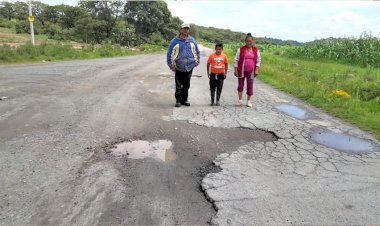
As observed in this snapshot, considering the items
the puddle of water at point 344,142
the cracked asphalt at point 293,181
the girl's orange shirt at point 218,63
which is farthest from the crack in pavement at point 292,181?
the girl's orange shirt at point 218,63

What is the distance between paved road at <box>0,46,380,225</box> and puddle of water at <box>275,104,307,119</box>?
0.70 feet

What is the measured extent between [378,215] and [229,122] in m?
3.45

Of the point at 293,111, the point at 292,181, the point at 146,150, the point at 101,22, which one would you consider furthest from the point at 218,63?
the point at 101,22

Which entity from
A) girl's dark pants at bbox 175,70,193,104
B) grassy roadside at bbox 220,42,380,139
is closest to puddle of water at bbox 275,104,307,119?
grassy roadside at bbox 220,42,380,139

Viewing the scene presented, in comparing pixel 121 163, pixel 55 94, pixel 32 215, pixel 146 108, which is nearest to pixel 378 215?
pixel 121 163

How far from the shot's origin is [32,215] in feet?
10.2

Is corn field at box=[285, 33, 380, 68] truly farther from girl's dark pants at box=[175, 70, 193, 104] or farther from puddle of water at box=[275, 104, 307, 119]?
girl's dark pants at box=[175, 70, 193, 104]

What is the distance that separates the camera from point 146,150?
4867mm

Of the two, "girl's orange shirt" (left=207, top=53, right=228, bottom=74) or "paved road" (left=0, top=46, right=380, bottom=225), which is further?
"girl's orange shirt" (left=207, top=53, right=228, bottom=74)

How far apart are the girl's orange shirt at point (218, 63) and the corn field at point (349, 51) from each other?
1326 centimetres

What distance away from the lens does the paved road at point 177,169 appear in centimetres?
326

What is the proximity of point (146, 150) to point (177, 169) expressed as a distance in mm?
781

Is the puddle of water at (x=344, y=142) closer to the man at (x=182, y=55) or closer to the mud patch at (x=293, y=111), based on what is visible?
the mud patch at (x=293, y=111)

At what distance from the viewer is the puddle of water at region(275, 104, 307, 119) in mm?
7451
